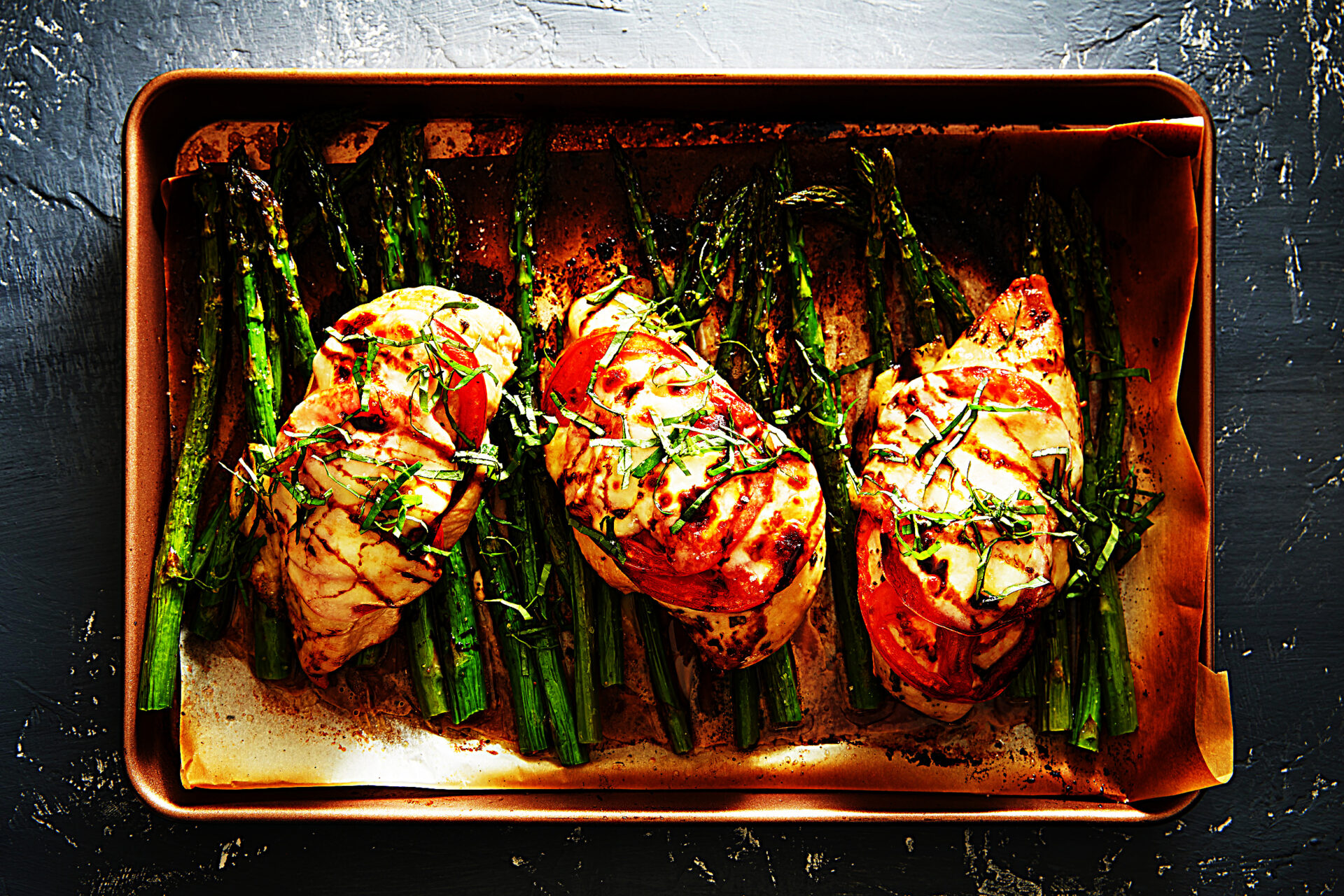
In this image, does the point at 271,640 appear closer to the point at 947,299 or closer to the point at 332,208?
the point at 332,208

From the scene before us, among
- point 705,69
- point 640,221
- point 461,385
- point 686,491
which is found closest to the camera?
point 686,491

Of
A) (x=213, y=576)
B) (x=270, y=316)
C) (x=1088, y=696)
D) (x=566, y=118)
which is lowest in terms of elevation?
(x=1088, y=696)

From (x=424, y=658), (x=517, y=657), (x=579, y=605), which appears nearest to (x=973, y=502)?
(x=579, y=605)

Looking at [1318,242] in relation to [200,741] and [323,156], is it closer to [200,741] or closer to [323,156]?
[323,156]

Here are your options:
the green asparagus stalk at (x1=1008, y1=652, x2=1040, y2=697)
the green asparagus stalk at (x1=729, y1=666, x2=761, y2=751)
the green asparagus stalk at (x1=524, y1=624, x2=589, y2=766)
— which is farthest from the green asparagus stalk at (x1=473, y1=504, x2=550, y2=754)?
the green asparagus stalk at (x1=1008, y1=652, x2=1040, y2=697)

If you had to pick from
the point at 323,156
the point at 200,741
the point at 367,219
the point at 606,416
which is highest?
the point at 323,156

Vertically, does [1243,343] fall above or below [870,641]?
above

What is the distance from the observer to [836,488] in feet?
9.14

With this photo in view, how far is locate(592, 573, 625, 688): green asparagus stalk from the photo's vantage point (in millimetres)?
2746

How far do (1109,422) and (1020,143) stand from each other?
3.10ft

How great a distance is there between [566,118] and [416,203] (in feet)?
1.83

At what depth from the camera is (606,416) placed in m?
2.54

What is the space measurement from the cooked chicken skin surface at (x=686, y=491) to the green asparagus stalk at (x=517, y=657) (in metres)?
0.29

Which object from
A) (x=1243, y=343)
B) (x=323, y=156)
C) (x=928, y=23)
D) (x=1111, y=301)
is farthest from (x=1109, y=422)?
(x=323, y=156)
